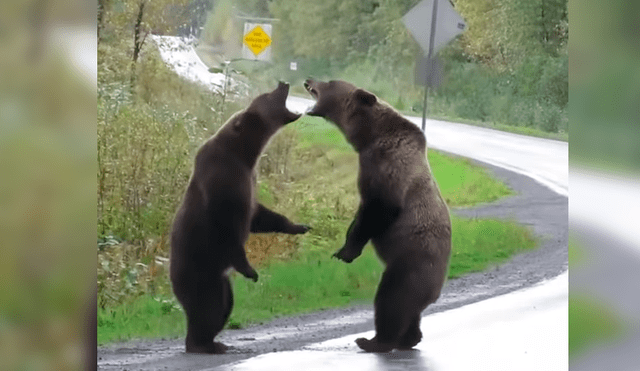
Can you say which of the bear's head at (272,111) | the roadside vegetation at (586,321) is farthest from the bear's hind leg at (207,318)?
the roadside vegetation at (586,321)

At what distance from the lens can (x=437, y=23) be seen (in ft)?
15.6

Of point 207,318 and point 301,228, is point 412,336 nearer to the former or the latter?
point 301,228

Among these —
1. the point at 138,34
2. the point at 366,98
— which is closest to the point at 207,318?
the point at 366,98

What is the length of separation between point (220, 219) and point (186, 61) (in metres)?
0.87

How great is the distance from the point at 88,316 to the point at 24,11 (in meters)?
1.55

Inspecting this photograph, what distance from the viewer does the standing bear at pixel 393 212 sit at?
14.6 feet

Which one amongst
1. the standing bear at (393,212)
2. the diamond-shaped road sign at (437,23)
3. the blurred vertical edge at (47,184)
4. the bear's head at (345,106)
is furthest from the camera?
the diamond-shaped road sign at (437,23)

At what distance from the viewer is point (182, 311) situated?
4523mm

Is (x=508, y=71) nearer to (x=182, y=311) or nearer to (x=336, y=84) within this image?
(x=336, y=84)

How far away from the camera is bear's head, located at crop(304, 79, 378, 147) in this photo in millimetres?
4551

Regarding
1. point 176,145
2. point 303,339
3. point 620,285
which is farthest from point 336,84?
point 620,285

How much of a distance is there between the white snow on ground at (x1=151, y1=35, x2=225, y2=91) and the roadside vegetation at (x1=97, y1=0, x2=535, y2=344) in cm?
5

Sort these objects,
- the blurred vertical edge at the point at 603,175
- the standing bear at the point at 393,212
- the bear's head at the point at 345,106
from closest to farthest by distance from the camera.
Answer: the standing bear at the point at 393,212
the bear's head at the point at 345,106
the blurred vertical edge at the point at 603,175

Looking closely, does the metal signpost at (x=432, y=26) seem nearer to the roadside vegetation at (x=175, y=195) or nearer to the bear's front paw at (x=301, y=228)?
the roadside vegetation at (x=175, y=195)
